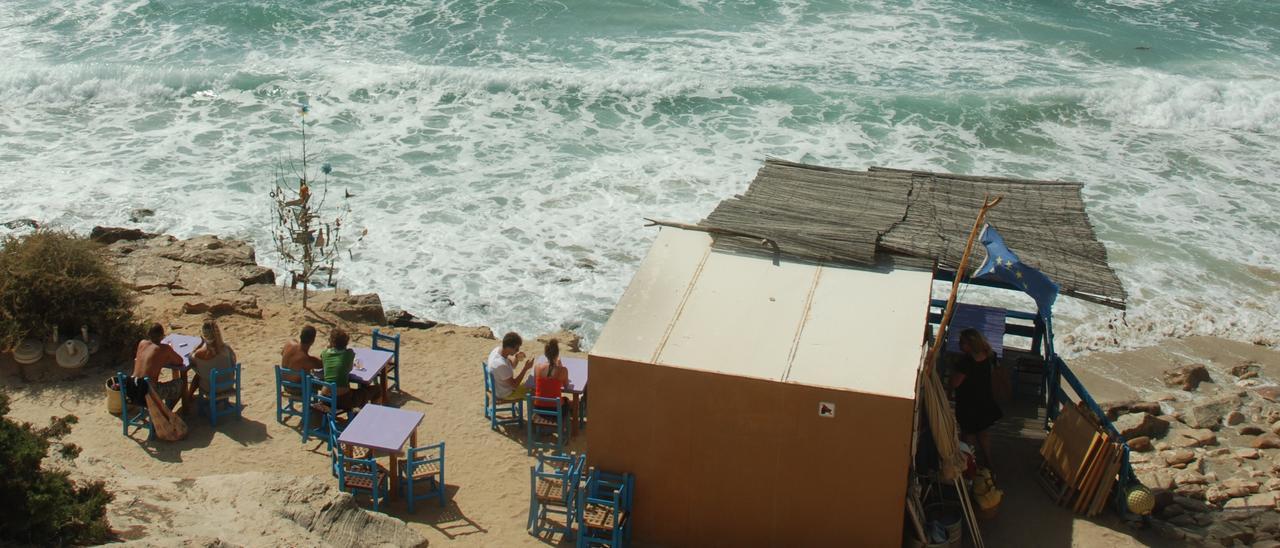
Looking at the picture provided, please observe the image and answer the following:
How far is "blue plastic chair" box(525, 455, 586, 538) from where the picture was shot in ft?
29.1

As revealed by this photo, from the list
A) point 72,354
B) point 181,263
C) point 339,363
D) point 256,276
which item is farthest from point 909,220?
Result: point 181,263

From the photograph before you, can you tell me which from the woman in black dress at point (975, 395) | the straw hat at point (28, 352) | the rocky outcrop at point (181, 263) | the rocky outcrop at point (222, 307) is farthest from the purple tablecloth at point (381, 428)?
the rocky outcrop at point (181, 263)

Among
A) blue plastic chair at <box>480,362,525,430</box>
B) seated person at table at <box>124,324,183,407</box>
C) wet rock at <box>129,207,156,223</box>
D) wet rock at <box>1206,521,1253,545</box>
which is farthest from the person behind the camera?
wet rock at <box>129,207,156,223</box>

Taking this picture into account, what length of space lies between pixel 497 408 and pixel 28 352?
4515 millimetres

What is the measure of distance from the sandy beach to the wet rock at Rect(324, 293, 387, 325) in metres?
0.15

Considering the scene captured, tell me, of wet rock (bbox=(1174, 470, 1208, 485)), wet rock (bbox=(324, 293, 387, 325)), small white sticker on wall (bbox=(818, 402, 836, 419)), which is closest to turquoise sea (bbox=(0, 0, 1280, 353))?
wet rock (bbox=(324, 293, 387, 325))

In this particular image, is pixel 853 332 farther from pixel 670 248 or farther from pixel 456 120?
pixel 456 120

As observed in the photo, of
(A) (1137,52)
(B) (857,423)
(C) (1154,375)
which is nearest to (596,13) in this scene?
(A) (1137,52)

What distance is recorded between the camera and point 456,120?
22875mm

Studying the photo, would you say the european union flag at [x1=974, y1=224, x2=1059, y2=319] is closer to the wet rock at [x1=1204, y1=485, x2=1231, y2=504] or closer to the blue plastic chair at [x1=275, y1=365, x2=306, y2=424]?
the wet rock at [x1=1204, y1=485, x2=1231, y2=504]

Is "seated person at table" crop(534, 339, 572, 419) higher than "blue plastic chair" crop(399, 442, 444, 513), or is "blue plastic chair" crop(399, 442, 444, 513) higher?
"seated person at table" crop(534, 339, 572, 419)

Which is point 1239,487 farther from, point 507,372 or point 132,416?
point 132,416

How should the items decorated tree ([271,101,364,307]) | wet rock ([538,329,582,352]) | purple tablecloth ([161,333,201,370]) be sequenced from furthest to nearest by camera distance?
1. decorated tree ([271,101,364,307])
2. wet rock ([538,329,582,352])
3. purple tablecloth ([161,333,201,370])

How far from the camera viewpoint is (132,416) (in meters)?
10.3
